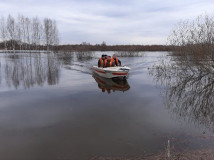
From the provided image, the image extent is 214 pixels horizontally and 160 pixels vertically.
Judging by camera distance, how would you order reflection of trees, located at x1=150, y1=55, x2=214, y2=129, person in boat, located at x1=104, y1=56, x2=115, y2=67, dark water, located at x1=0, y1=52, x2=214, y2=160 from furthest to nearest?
1. person in boat, located at x1=104, y1=56, x2=115, y2=67
2. reflection of trees, located at x1=150, y1=55, x2=214, y2=129
3. dark water, located at x1=0, y1=52, x2=214, y2=160

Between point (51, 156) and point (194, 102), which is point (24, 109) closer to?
point (51, 156)

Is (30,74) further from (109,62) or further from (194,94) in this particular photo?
(194,94)

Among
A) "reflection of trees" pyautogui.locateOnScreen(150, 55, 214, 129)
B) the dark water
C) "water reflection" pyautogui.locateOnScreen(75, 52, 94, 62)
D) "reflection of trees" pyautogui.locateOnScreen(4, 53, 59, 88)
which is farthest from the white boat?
"water reflection" pyautogui.locateOnScreen(75, 52, 94, 62)

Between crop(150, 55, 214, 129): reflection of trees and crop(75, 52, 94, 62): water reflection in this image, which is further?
crop(75, 52, 94, 62): water reflection

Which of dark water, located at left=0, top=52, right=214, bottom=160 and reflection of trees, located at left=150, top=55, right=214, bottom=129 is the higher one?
reflection of trees, located at left=150, top=55, right=214, bottom=129

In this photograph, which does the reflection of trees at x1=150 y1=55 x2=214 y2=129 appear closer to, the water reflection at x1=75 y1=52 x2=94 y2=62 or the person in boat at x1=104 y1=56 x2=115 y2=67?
the person in boat at x1=104 y1=56 x2=115 y2=67

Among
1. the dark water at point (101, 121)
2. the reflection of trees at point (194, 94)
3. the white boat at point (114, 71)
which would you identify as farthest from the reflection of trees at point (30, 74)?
the reflection of trees at point (194, 94)

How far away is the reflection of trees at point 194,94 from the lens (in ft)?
25.1

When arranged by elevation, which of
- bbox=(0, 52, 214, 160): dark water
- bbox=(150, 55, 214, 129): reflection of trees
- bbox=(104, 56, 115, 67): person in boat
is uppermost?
bbox=(104, 56, 115, 67): person in boat

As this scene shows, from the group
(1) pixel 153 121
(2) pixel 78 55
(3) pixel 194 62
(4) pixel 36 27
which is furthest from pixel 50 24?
(1) pixel 153 121

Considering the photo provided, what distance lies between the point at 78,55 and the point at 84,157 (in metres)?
31.7

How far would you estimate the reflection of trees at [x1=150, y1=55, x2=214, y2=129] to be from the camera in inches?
301

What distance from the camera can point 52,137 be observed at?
5.79 meters

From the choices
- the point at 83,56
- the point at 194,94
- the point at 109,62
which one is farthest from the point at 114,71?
the point at 83,56
